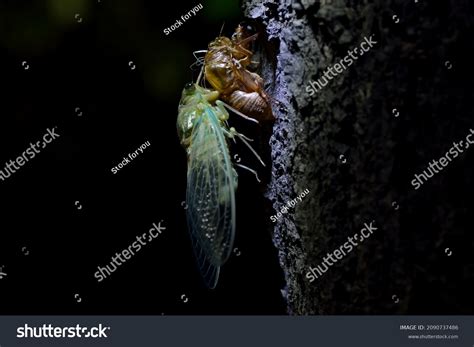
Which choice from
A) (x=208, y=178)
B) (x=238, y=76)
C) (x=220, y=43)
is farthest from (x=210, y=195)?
(x=220, y=43)

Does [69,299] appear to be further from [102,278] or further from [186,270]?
[186,270]

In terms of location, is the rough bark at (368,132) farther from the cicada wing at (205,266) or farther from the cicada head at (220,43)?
the cicada wing at (205,266)

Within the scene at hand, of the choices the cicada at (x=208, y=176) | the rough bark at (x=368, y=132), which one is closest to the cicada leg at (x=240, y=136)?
the cicada at (x=208, y=176)

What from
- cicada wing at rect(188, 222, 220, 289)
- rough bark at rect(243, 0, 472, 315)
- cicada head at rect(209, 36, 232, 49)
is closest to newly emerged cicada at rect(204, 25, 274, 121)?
cicada head at rect(209, 36, 232, 49)

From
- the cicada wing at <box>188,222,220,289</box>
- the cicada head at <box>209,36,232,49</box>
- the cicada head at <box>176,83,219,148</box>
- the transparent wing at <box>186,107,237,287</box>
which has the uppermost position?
the cicada head at <box>209,36,232,49</box>

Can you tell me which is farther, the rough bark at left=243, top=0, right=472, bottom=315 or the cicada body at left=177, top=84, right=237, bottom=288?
the cicada body at left=177, top=84, right=237, bottom=288

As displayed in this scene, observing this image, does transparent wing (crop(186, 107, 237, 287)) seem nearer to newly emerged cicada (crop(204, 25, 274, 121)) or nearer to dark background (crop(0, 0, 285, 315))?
newly emerged cicada (crop(204, 25, 274, 121))
